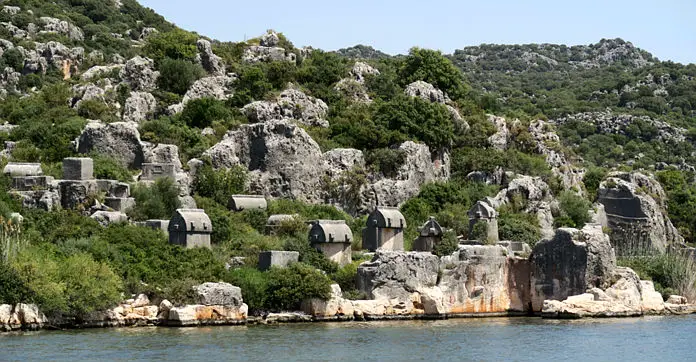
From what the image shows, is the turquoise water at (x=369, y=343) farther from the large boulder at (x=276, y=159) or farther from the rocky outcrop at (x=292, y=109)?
the rocky outcrop at (x=292, y=109)

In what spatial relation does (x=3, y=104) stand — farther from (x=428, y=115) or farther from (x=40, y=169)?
(x=428, y=115)

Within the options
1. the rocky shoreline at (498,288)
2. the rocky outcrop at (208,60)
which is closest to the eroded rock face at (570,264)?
the rocky shoreline at (498,288)

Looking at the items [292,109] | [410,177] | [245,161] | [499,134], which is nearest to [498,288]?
[410,177]

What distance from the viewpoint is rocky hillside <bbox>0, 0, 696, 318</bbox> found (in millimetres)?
57969

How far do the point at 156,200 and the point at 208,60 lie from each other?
62.9ft

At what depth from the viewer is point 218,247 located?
61.2 m

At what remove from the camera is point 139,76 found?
78.1 m

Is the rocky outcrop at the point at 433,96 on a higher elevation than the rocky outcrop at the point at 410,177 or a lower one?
higher

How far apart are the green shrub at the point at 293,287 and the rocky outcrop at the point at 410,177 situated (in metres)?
14.6

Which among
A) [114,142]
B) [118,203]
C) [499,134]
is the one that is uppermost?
[499,134]

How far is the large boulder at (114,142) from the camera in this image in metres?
68.6

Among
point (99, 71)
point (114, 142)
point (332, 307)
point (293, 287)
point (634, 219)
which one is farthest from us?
point (99, 71)

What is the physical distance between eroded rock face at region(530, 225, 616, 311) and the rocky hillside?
14.1 feet

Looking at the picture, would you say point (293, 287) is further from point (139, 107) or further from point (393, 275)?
point (139, 107)
